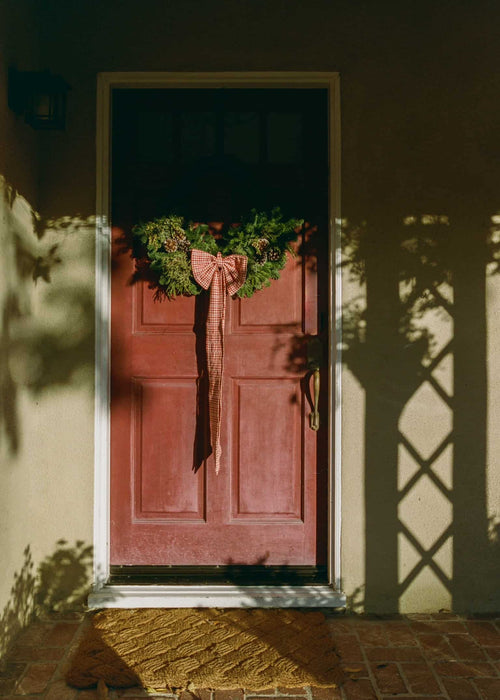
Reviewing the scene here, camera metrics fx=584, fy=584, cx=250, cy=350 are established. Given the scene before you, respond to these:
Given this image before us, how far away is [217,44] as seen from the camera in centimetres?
303

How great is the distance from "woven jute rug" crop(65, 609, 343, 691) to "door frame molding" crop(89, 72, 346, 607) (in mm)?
96

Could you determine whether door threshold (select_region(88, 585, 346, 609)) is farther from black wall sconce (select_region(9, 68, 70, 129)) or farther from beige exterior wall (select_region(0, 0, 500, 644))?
black wall sconce (select_region(9, 68, 70, 129))

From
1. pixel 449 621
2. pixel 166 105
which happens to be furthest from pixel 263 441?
pixel 166 105

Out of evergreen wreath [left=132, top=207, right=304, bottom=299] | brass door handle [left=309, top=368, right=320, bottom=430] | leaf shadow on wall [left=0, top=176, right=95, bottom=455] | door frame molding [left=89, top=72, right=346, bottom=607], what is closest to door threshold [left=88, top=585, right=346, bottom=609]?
door frame molding [left=89, top=72, right=346, bottom=607]

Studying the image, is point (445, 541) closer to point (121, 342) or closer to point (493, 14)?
point (121, 342)

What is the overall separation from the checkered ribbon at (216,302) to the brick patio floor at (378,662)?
106cm

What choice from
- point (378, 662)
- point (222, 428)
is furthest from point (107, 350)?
point (378, 662)

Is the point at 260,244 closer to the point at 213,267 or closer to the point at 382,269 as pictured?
the point at 213,267

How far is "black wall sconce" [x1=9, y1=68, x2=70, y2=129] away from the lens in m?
2.68

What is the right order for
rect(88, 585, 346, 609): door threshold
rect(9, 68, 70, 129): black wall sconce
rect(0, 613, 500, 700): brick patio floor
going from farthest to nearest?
rect(88, 585, 346, 609): door threshold → rect(9, 68, 70, 129): black wall sconce → rect(0, 613, 500, 700): brick patio floor

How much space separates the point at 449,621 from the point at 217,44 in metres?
3.18

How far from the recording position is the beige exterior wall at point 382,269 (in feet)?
9.93

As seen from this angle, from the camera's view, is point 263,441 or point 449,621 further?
point 263,441

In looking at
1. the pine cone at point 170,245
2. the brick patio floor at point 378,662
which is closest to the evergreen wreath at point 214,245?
the pine cone at point 170,245
